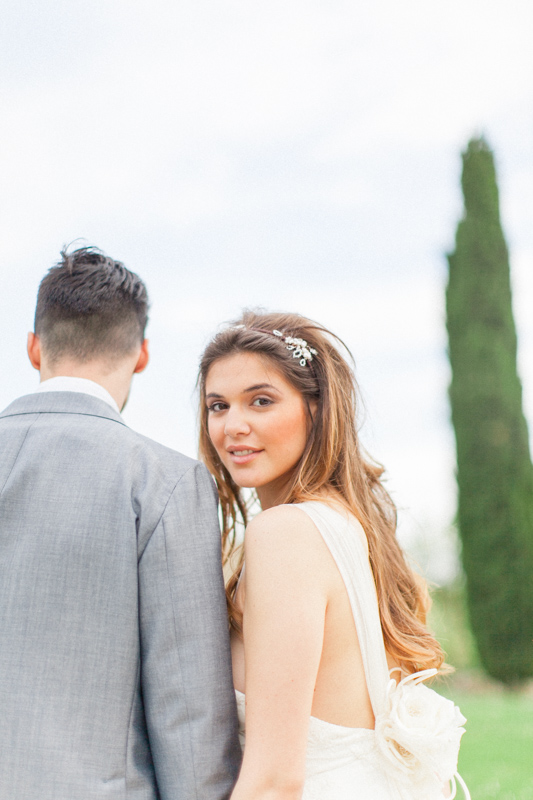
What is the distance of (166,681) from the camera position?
186 centimetres

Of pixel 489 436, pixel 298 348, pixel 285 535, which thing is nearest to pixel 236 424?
pixel 298 348

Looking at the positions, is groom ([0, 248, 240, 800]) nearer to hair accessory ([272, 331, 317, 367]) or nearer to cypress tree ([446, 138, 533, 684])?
hair accessory ([272, 331, 317, 367])

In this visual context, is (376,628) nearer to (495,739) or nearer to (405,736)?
(405,736)

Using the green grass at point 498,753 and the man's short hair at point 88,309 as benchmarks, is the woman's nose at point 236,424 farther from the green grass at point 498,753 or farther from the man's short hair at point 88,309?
the green grass at point 498,753

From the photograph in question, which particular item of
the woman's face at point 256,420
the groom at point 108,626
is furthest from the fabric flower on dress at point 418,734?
the woman's face at point 256,420

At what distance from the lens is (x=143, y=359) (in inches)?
96.0

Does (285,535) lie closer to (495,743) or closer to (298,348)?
(298,348)

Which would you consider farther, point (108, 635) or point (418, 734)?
point (418, 734)

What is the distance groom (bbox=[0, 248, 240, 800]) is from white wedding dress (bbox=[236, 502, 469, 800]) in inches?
10.3

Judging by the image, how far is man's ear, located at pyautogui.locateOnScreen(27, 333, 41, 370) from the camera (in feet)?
7.59

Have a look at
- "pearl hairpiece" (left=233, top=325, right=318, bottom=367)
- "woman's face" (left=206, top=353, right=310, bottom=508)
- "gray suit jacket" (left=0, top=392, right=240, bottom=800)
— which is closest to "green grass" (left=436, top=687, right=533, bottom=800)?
"woman's face" (left=206, top=353, right=310, bottom=508)

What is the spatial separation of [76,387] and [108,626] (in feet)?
2.12

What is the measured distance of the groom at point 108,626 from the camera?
70.6 inches

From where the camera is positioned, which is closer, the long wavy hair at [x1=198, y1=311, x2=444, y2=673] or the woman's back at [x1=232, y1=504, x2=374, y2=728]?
the woman's back at [x1=232, y1=504, x2=374, y2=728]
